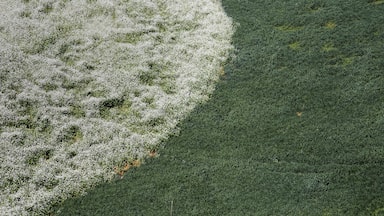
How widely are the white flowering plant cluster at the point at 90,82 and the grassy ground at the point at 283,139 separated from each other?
1015mm

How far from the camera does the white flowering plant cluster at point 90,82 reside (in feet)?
48.8

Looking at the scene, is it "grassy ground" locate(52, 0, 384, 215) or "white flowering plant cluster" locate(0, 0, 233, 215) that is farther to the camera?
"white flowering plant cluster" locate(0, 0, 233, 215)

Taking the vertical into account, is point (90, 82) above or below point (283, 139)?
above

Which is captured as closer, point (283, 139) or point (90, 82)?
point (283, 139)

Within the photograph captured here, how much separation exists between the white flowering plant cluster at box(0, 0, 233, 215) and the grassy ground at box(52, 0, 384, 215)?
3.33 feet

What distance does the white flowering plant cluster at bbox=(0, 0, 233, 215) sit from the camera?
48.8 feet

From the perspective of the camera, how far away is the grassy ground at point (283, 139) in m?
12.9

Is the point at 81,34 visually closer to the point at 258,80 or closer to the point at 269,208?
the point at 258,80

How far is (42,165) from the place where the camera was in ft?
49.1

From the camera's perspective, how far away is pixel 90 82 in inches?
716

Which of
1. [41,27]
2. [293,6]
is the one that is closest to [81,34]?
[41,27]

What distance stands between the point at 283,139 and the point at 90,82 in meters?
8.17

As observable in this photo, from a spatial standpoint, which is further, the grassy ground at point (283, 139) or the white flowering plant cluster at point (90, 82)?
the white flowering plant cluster at point (90, 82)

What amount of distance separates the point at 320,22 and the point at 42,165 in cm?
1274
